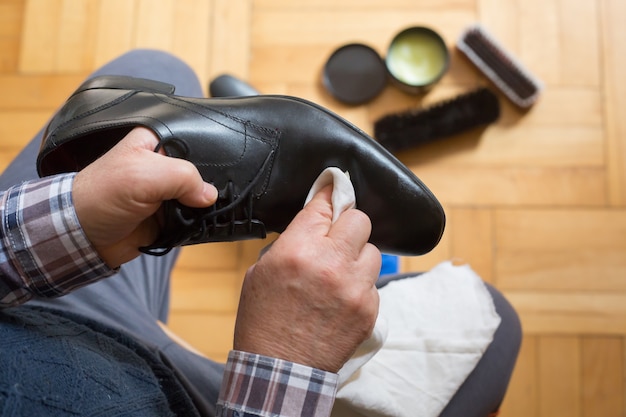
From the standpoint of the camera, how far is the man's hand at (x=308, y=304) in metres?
0.44

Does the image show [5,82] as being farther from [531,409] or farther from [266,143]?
[531,409]

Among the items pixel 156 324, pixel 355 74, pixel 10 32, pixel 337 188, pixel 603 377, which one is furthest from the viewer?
pixel 10 32

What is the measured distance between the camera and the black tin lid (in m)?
1.12

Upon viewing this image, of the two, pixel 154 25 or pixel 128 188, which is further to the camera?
pixel 154 25

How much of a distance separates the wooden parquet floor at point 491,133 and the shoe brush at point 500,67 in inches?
1.1

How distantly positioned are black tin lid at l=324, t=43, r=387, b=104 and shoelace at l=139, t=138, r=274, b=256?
582 millimetres

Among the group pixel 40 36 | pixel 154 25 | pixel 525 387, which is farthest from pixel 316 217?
pixel 40 36

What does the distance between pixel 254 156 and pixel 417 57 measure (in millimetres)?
670

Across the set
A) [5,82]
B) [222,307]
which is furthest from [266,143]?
[5,82]

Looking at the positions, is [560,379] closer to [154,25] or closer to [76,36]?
[154,25]

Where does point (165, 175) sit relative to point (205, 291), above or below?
Result: above

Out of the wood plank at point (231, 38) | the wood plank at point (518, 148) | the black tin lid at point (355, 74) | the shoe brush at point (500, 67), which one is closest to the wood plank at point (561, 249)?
the wood plank at point (518, 148)

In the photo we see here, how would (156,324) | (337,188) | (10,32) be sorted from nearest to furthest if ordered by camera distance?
(337,188) → (156,324) → (10,32)

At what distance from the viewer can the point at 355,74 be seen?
3.72 ft
